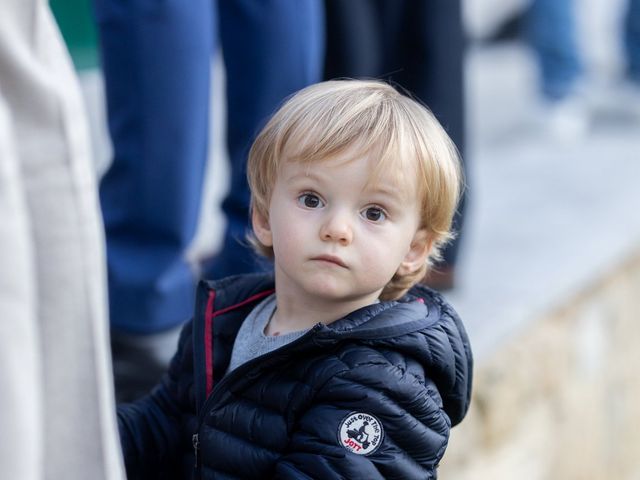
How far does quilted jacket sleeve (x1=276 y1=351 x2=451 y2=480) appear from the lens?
947 millimetres

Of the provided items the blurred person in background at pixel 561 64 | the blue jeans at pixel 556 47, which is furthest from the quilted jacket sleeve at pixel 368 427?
the blue jeans at pixel 556 47

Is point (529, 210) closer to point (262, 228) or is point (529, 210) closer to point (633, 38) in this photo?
point (633, 38)

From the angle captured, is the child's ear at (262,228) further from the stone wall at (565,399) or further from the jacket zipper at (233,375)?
the stone wall at (565,399)

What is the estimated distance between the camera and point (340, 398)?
0.96 metres

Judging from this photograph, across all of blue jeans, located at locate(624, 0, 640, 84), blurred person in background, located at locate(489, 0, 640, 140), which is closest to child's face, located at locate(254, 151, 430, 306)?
blurred person in background, located at locate(489, 0, 640, 140)

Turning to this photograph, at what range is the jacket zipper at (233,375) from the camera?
98 cm

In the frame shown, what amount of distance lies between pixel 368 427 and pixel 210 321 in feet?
0.78

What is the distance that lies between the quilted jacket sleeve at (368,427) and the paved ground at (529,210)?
41.9 inches

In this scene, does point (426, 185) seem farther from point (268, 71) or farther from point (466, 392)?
point (268, 71)

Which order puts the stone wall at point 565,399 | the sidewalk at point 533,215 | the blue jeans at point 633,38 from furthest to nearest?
1. the blue jeans at point 633,38
2. the sidewalk at point 533,215
3. the stone wall at point 565,399

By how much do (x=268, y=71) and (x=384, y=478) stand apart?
0.88m

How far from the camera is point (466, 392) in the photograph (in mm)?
1084

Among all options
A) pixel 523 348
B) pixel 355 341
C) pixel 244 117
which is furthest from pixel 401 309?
pixel 523 348

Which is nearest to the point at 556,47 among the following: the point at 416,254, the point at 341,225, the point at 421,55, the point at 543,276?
the point at 543,276
